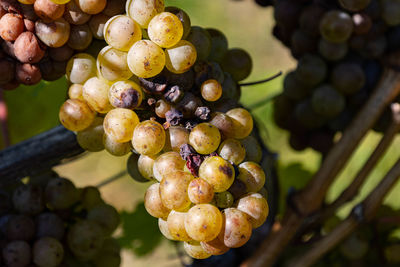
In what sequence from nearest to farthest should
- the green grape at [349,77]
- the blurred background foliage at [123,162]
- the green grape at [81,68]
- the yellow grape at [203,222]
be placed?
the yellow grape at [203,222], the green grape at [81,68], the green grape at [349,77], the blurred background foliage at [123,162]

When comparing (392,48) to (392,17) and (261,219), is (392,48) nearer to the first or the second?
(392,17)

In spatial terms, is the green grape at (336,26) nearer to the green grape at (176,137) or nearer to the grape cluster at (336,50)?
the grape cluster at (336,50)

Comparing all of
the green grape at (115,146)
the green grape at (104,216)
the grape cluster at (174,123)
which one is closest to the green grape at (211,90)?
the grape cluster at (174,123)

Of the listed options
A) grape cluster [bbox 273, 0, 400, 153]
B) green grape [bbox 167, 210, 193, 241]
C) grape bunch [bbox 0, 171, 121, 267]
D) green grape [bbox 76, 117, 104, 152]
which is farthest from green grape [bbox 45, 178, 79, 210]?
grape cluster [bbox 273, 0, 400, 153]

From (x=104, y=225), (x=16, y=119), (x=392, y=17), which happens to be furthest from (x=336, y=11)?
(x=16, y=119)

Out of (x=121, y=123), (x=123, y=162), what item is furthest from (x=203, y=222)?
(x=123, y=162)

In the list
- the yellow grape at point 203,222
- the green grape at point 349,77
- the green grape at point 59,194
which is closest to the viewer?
the yellow grape at point 203,222

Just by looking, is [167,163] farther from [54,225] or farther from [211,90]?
[54,225]
